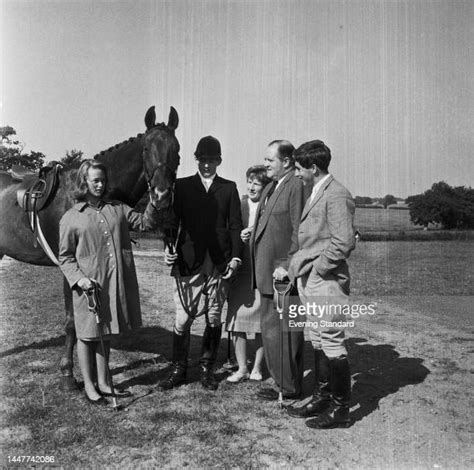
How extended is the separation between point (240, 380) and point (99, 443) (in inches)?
65.2

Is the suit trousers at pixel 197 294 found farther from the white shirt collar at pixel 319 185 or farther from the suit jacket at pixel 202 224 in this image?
the white shirt collar at pixel 319 185

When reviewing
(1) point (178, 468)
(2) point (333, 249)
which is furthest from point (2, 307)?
(2) point (333, 249)

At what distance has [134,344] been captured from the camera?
592 cm

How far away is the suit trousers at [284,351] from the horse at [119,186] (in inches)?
51.6

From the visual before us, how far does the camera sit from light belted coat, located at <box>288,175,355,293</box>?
10.9ft

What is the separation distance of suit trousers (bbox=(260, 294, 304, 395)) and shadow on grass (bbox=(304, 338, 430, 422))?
1.55ft

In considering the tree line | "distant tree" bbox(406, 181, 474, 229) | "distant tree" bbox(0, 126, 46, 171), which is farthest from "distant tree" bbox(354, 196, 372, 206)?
"distant tree" bbox(0, 126, 46, 171)

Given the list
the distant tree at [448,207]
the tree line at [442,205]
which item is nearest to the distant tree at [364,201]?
the tree line at [442,205]

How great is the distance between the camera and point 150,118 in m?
4.20

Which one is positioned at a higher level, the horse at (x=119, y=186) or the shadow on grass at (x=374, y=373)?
the horse at (x=119, y=186)

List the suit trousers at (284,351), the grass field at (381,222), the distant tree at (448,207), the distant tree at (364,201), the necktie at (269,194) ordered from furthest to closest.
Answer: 1. the grass field at (381,222)
2. the distant tree at (448,207)
3. the distant tree at (364,201)
4. the necktie at (269,194)
5. the suit trousers at (284,351)

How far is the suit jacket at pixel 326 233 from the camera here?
3.33m

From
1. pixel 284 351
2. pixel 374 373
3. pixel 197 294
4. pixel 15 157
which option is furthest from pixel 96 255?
pixel 15 157
